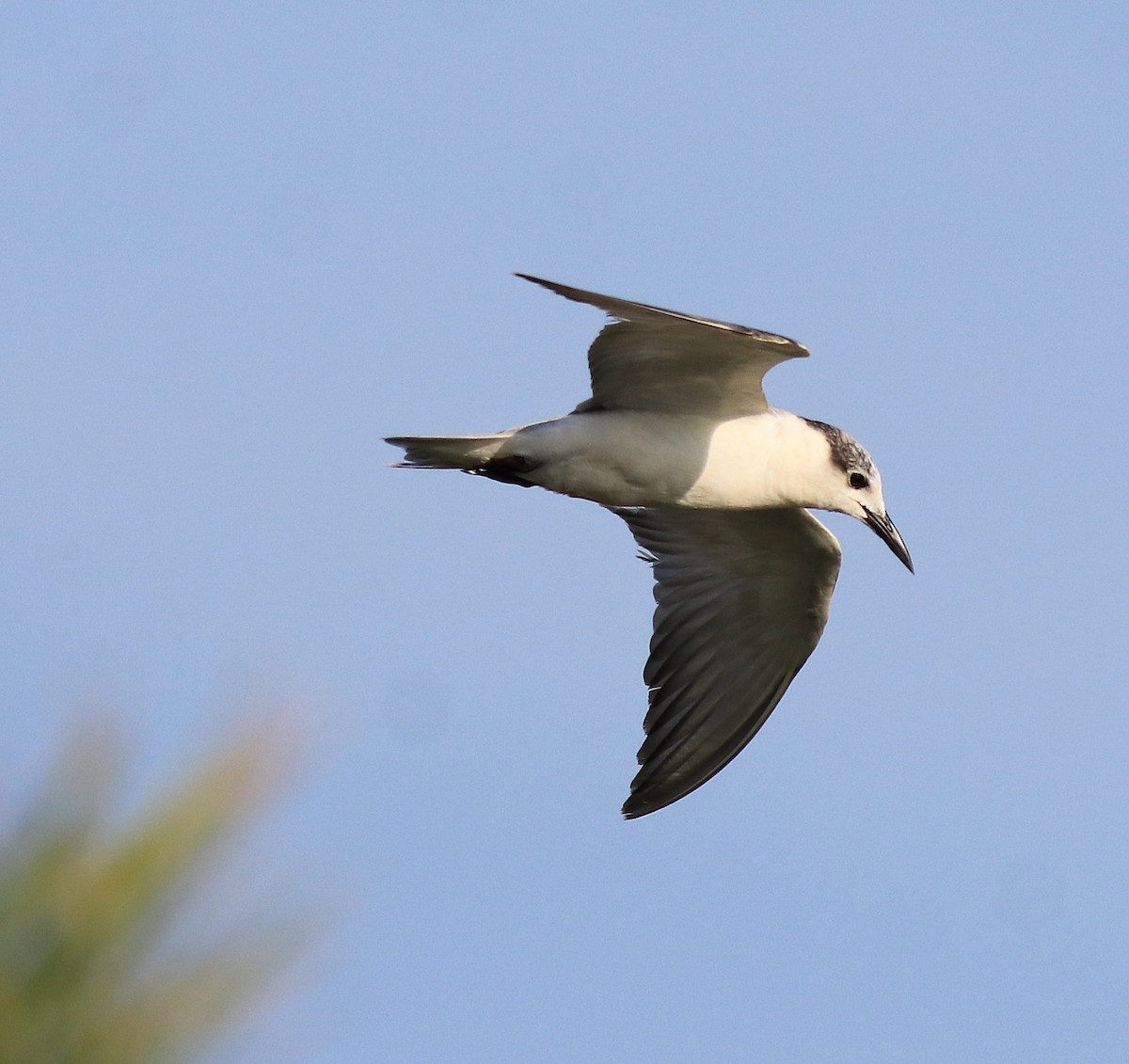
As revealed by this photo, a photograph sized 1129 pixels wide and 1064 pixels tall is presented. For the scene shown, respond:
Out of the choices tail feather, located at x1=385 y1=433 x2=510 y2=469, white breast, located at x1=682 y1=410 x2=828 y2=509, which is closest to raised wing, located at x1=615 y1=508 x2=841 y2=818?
white breast, located at x1=682 y1=410 x2=828 y2=509

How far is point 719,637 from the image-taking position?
8984 mm

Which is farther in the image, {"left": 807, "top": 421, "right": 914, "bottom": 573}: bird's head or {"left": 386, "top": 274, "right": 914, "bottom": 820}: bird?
{"left": 807, "top": 421, "right": 914, "bottom": 573}: bird's head

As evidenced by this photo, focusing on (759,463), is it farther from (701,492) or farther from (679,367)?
(679,367)

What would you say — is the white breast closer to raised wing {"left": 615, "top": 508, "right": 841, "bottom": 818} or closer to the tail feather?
the tail feather

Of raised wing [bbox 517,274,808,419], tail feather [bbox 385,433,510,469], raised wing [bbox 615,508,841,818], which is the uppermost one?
raised wing [bbox 517,274,808,419]

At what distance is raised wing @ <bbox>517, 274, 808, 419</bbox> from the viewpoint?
6.75m

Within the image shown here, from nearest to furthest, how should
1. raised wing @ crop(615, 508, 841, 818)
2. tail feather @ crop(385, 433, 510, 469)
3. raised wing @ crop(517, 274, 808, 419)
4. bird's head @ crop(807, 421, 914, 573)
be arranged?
raised wing @ crop(517, 274, 808, 419) < tail feather @ crop(385, 433, 510, 469) < bird's head @ crop(807, 421, 914, 573) < raised wing @ crop(615, 508, 841, 818)

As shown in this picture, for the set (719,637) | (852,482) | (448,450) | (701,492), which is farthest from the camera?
(719,637)

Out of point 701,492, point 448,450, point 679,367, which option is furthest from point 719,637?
point 448,450

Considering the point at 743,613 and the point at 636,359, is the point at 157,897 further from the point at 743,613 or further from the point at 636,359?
the point at 743,613

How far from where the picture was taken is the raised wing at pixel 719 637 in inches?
344

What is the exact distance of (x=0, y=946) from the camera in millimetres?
1761

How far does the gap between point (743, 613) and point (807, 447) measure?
170 centimetres

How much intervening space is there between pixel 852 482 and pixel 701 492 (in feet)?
2.58
